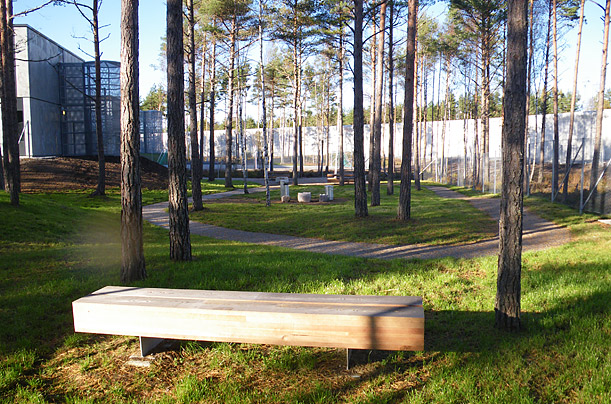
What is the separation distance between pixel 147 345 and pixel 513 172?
3.80 meters

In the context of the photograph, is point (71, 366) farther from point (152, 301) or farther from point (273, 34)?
point (273, 34)

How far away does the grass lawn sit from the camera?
Answer: 3148 millimetres

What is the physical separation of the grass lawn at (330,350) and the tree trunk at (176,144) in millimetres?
400

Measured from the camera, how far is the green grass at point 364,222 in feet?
33.1

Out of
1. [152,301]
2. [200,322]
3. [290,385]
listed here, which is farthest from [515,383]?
[152,301]

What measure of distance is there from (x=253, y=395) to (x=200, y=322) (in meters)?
0.70

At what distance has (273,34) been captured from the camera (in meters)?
27.4

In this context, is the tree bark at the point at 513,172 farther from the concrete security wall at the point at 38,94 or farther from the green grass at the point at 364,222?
the concrete security wall at the point at 38,94

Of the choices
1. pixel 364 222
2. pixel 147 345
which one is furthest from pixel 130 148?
pixel 364 222

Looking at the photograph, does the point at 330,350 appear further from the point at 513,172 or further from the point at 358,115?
the point at 358,115

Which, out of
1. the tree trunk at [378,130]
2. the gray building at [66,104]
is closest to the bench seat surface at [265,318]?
the tree trunk at [378,130]

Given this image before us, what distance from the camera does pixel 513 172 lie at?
13.2 feet

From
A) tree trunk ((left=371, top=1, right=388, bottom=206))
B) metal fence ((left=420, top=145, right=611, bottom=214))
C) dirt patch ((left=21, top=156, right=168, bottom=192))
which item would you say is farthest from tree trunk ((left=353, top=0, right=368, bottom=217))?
dirt patch ((left=21, top=156, right=168, bottom=192))

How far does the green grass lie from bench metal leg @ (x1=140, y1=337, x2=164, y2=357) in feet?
21.3
